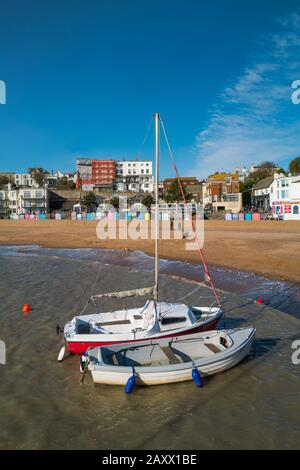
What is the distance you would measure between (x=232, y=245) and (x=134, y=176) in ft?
372

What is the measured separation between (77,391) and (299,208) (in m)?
65.9

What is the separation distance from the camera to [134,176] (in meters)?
147

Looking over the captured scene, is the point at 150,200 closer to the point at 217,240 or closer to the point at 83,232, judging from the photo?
the point at 83,232

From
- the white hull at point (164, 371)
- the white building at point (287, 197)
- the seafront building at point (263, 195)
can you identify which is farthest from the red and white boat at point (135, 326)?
the seafront building at point (263, 195)

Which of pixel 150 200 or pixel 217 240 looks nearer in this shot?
pixel 217 240

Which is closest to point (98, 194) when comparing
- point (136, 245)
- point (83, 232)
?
point (83, 232)

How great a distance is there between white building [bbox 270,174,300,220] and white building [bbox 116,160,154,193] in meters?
62.2

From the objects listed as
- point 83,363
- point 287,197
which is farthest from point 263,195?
point 83,363

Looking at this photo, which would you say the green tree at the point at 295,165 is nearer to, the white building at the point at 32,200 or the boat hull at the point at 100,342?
the white building at the point at 32,200

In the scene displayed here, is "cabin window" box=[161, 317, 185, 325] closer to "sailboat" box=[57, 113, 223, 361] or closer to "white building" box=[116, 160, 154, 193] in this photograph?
"sailboat" box=[57, 113, 223, 361]

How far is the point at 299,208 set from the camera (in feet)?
221

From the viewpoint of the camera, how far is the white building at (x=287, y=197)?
67312mm

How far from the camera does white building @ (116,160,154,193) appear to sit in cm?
13738

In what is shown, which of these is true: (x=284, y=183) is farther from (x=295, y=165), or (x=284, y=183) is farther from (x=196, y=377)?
(x=196, y=377)
